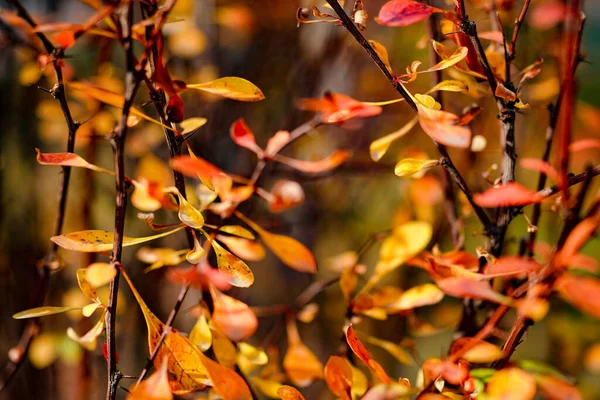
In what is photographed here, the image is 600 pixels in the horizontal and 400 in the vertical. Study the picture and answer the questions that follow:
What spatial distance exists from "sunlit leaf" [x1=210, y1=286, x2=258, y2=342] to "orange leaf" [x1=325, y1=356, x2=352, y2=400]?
95mm

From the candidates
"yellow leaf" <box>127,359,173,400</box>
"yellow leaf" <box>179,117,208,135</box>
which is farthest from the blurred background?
"yellow leaf" <box>127,359,173,400</box>

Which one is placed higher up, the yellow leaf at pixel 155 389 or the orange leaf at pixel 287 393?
the yellow leaf at pixel 155 389

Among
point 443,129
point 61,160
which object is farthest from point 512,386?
point 61,160

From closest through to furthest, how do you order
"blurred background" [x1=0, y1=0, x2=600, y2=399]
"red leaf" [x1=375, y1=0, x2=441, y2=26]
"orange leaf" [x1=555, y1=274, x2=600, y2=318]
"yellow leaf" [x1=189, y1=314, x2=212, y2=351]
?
"orange leaf" [x1=555, y1=274, x2=600, y2=318] < "red leaf" [x1=375, y1=0, x2=441, y2=26] < "yellow leaf" [x1=189, y1=314, x2=212, y2=351] < "blurred background" [x1=0, y1=0, x2=600, y2=399]

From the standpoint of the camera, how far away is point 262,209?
51.9 inches

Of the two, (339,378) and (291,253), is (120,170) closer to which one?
(291,253)

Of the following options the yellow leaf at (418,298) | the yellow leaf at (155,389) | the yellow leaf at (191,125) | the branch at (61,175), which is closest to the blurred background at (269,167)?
the branch at (61,175)

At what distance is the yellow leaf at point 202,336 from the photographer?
0.53 meters

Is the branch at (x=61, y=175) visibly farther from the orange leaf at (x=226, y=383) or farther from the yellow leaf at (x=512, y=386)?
the yellow leaf at (x=512, y=386)

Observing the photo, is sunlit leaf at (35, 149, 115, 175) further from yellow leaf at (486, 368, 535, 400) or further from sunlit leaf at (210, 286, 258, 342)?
yellow leaf at (486, 368, 535, 400)

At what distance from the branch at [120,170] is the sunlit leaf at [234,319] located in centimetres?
9

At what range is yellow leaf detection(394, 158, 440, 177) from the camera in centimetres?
49

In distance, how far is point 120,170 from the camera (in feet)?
1.36

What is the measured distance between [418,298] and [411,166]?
0.17 meters
